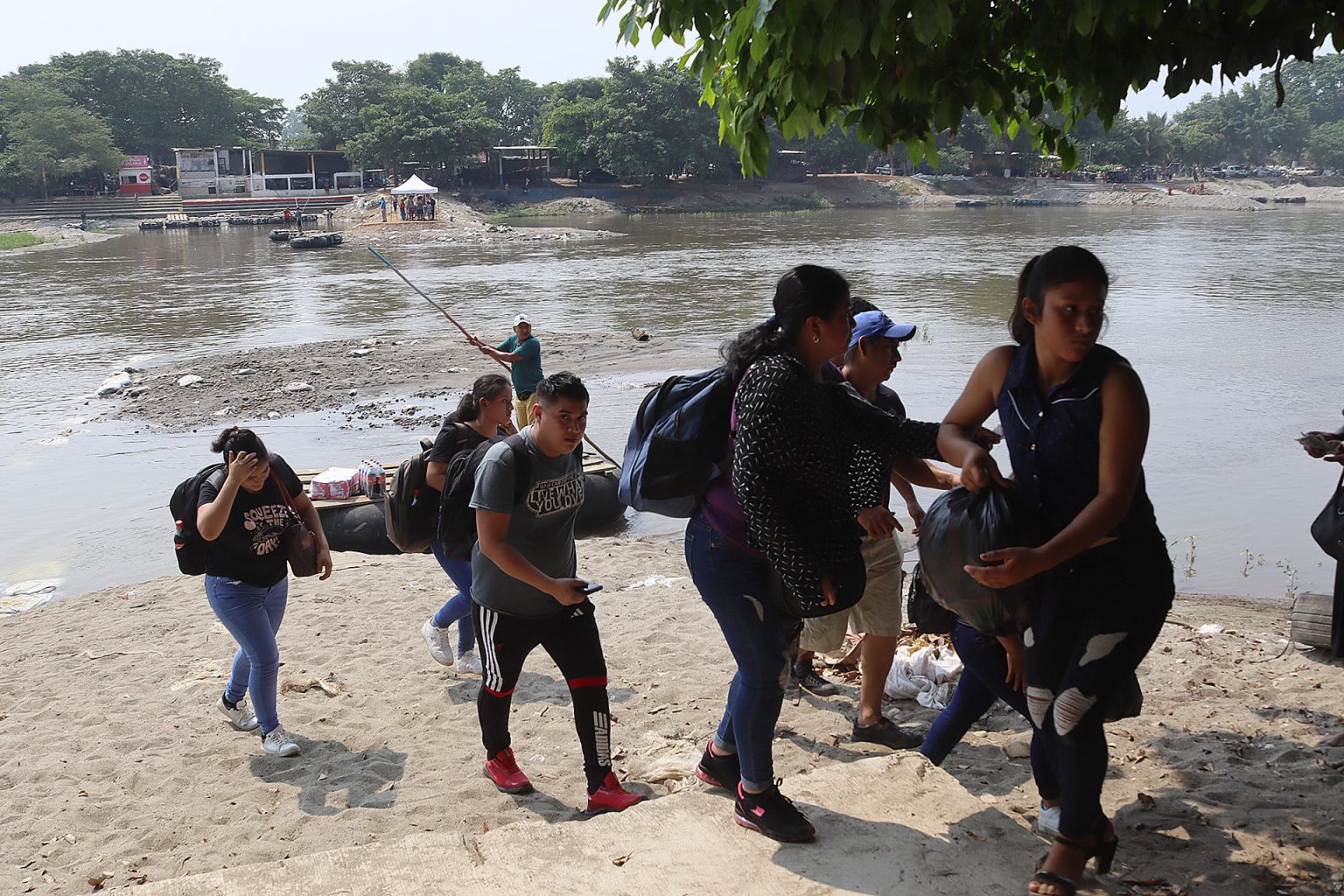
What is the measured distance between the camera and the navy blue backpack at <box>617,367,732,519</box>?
10.5 ft

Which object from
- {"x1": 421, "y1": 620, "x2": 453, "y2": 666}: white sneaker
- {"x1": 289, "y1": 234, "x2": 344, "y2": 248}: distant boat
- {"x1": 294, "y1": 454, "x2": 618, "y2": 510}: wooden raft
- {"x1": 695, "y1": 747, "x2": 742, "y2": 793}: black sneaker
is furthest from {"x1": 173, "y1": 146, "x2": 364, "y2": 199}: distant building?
{"x1": 695, "y1": 747, "x2": 742, "y2": 793}: black sneaker

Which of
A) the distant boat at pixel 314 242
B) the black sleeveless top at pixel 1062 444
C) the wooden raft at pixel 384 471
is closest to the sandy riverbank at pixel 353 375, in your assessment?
the wooden raft at pixel 384 471

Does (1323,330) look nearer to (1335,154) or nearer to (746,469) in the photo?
(746,469)

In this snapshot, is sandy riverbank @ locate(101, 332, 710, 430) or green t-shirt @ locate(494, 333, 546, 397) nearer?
green t-shirt @ locate(494, 333, 546, 397)

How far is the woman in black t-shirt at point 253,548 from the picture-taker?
174 inches

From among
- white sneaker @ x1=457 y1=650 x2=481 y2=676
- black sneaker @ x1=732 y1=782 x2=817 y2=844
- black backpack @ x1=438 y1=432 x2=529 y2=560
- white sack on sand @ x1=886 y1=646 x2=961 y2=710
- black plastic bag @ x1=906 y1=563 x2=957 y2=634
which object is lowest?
white sneaker @ x1=457 y1=650 x2=481 y2=676

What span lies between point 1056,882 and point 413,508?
3.20 metres

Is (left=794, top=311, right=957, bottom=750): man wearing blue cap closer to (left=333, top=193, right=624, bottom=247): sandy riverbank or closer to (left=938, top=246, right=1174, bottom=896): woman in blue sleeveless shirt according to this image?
(left=938, top=246, right=1174, bottom=896): woman in blue sleeveless shirt

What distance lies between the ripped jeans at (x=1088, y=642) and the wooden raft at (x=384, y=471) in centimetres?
596

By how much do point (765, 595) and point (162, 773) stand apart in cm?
303

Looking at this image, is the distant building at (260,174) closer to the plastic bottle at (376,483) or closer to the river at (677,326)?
the river at (677,326)

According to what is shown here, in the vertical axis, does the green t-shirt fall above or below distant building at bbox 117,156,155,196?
below

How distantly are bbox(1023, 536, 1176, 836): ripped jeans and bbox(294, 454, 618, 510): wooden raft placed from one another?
19.6 feet

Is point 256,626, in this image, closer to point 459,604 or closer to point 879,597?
point 459,604
